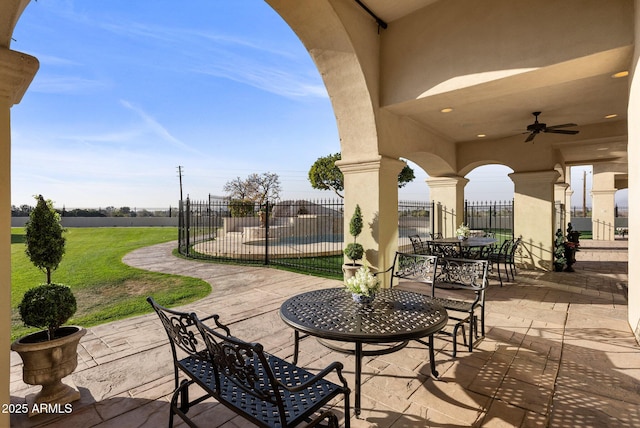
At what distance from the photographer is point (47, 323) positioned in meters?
2.01

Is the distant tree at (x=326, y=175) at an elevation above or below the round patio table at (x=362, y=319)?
above

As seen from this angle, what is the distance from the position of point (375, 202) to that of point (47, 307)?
14.6ft

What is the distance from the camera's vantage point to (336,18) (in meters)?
4.28

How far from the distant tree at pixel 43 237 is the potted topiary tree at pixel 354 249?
3.99m

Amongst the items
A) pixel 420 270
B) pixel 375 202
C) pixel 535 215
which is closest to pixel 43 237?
pixel 420 270

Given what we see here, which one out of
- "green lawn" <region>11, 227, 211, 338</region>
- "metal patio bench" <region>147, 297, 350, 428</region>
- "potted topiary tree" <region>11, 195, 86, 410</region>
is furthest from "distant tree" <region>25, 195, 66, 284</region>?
"green lawn" <region>11, 227, 211, 338</region>

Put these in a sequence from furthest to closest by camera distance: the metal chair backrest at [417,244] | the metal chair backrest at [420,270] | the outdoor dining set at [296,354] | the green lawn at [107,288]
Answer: the metal chair backrest at [417,244] < the green lawn at [107,288] < the metal chair backrest at [420,270] < the outdoor dining set at [296,354]

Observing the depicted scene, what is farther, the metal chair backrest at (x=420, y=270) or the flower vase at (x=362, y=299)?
the metal chair backrest at (x=420, y=270)

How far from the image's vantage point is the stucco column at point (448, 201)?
9.05 metres

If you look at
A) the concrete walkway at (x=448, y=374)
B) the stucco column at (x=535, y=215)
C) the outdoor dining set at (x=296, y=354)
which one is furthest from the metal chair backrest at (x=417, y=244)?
the outdoor dining set at (x=296, y=354)

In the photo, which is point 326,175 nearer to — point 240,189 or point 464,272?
point 240,189

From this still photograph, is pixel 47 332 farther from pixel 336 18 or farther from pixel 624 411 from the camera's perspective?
pixel 336 18

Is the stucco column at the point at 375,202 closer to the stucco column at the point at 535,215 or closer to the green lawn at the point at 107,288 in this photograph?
the green lawn at the point at 107,288

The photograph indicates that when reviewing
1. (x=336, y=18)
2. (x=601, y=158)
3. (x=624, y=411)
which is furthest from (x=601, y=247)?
(x=336, y=18)
